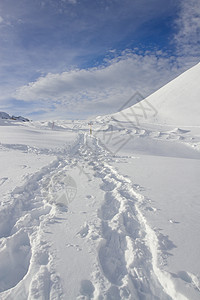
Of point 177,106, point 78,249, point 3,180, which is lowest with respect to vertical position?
point 78,249

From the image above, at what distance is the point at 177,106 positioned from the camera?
117 ft

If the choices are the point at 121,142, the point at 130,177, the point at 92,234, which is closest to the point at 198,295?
the point at 92,234

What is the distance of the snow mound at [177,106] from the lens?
100 feet

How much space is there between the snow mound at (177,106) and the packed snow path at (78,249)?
24833 mm

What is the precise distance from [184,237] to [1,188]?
14.3 ft

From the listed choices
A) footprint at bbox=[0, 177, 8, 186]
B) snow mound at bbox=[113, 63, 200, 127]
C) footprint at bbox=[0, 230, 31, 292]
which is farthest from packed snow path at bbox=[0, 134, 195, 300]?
snow mound at bbox=[113, 63, 200, 127]

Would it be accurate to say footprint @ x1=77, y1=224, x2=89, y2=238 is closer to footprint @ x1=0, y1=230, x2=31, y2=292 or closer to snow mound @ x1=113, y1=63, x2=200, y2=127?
footprint @ x1=0, y1=230, x2=31, y2=292

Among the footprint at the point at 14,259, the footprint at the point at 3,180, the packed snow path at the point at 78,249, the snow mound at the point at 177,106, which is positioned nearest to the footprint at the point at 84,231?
the packed snow path at the point at 78,249

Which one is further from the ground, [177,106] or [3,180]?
[177,106]

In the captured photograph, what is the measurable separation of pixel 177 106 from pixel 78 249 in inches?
1484

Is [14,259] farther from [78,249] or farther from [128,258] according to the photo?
[128,258]

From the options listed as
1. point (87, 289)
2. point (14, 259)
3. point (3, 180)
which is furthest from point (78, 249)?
point (3, 180)

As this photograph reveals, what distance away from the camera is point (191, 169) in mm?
7199

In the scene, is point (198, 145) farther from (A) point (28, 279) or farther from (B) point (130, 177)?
(A) point (28, 279)
